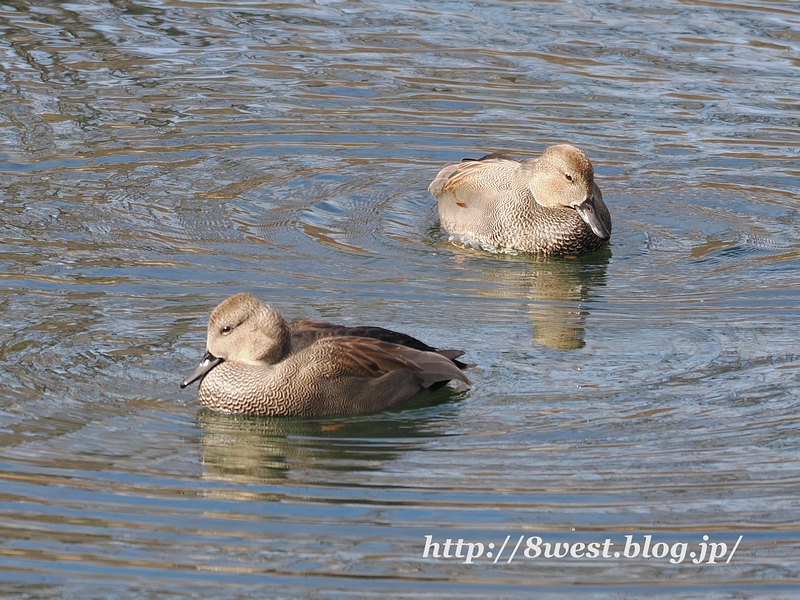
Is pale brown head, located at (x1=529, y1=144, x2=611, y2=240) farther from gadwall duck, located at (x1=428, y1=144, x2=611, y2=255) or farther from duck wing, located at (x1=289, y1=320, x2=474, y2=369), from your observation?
duck wing, located at (x1=289, y1=320, x2=474, y2=369)

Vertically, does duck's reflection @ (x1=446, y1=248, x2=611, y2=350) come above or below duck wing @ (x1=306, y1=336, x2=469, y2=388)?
below

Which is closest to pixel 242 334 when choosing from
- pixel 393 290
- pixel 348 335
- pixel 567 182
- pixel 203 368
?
pixel 203 368

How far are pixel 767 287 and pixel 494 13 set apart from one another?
768 centimetres

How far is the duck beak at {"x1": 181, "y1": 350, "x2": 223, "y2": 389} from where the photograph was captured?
29.2ft

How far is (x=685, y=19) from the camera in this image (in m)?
18.2

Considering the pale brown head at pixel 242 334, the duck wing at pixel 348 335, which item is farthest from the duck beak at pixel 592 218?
the pale brown head at pixel 242 334

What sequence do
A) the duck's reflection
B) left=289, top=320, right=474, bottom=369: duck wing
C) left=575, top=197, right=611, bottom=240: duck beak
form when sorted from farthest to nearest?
left=575, top=197, right=611, bottom=240: duck beak < the duck's reflection < left=289, top=320, right=474, bottom=369: duck wing

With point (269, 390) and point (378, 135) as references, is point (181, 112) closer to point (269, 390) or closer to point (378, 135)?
point (378, 135)

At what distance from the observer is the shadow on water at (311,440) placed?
8.36 metres

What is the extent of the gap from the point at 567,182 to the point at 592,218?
0.39 meters

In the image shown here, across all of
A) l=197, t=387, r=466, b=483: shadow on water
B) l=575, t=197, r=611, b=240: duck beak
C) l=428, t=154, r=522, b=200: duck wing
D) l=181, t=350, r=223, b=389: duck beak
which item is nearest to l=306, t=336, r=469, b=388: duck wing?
l=197, t=387, r=466, b=483: shadow on water

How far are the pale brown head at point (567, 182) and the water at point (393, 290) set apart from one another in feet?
1.22

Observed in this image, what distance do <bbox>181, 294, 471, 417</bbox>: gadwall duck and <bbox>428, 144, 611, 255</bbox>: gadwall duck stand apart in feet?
12.2

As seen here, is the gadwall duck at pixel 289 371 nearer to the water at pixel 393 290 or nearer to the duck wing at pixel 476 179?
the water at pixel 393 290
